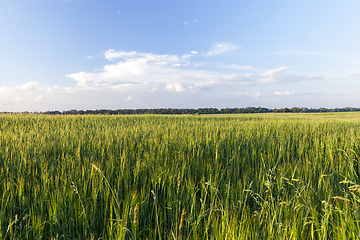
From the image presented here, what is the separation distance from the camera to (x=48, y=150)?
12.1 feet

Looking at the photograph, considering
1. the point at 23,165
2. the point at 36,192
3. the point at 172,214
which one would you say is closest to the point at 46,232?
the point at 36,192

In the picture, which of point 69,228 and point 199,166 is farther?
point 199,166

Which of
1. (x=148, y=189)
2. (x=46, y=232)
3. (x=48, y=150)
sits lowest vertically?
(x=46, y=232)

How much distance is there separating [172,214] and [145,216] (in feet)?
0.95

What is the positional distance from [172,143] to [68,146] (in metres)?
2.26

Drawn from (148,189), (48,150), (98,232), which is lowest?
(98,232)

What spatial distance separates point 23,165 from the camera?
299 centimetres

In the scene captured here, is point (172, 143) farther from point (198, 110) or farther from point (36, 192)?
point (198, 110)

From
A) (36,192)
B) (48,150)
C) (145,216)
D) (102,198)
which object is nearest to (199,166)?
Answer: (145,216)

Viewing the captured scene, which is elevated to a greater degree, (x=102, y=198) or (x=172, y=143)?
(x=172, y=143)

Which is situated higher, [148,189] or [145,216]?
[148,189]

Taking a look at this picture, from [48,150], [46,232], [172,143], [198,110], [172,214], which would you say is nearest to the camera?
[46,232]

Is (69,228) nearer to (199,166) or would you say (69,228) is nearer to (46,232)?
(46,232)

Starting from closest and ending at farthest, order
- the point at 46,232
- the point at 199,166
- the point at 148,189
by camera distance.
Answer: the point at 46,232 → the point at 148,189 → the point at 199,166
